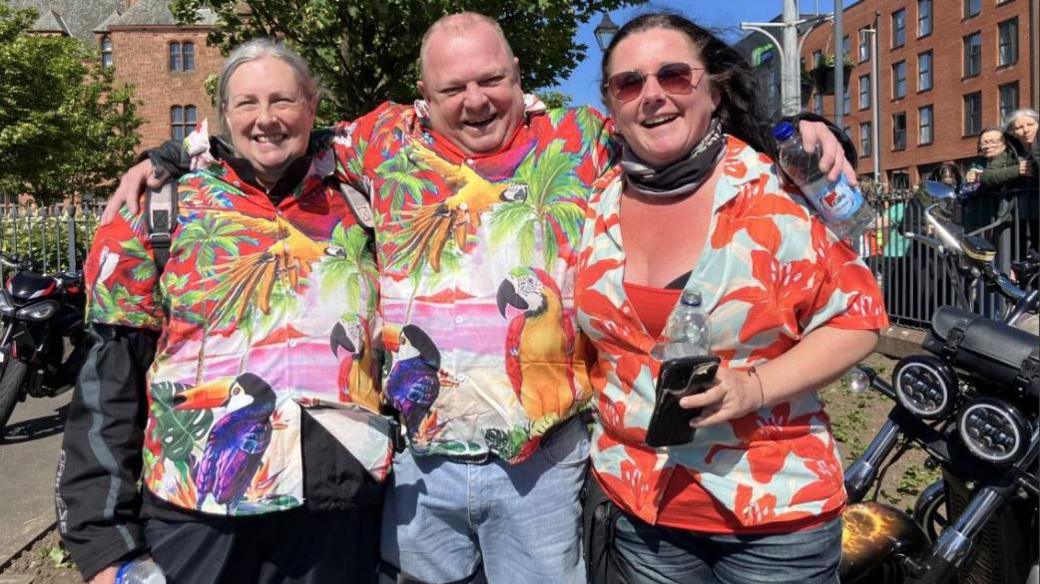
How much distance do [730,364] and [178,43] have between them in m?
51.4

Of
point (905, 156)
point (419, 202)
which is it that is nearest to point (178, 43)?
point (905, 156)

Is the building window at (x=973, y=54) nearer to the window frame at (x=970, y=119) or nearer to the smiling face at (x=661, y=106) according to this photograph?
the window frame at (x=970, y=119)

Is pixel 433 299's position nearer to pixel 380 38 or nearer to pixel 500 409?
pixel 500 409

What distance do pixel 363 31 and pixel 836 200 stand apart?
7474 millimetres

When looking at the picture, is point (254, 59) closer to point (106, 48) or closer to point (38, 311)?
point (38, 311)

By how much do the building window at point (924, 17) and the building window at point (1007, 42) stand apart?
5.51 metres

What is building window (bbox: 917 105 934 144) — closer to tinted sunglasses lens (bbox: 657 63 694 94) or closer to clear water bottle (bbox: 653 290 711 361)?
tinted sunglasses lens (bbox: 657 63 694 94)

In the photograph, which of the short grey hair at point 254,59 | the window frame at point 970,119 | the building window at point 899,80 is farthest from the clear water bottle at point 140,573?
the building window at point 899,80

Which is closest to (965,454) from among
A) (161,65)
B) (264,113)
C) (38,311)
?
(264,113)

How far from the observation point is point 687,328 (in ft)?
5.88

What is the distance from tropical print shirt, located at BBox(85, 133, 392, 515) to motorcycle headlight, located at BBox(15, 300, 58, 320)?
4761 mm

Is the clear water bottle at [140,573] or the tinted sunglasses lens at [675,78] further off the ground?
the tinted sunglasses lens at [675,78]

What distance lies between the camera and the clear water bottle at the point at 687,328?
1.77 meters

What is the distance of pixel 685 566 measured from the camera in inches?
76.4
